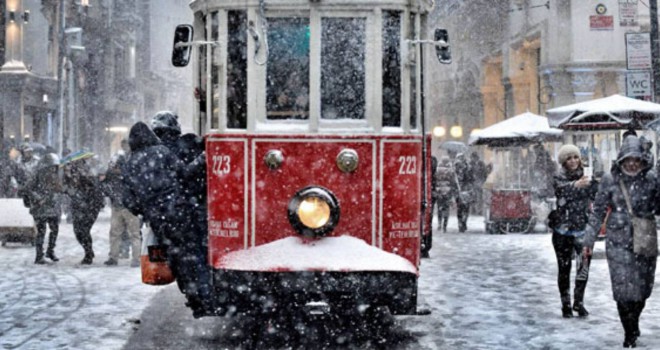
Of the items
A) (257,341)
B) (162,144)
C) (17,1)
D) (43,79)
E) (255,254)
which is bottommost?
(257,341)

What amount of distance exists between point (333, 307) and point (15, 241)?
12392mm

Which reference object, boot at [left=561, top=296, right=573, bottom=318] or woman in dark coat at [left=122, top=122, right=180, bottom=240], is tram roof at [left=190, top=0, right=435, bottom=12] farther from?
boot at [left=561, top=296, right=573, bottom=318]

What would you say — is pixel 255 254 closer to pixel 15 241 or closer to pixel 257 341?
pixel 257 341

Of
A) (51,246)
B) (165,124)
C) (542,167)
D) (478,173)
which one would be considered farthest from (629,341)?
(478,173)

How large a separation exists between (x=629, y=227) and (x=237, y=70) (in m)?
3.58

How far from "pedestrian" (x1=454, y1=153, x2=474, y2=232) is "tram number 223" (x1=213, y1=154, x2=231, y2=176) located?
1550 centimetres

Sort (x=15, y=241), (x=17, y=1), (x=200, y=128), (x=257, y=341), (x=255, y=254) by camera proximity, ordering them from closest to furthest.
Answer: (x=255, y=254), (x=257, y=341), (x=200, y=128), (x=15, y=241), (x=17, y=1)

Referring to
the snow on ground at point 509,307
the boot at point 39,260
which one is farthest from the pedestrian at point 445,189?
the boot at point 39,260

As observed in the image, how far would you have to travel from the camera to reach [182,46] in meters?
9.42

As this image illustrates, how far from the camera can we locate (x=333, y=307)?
8.88 metres

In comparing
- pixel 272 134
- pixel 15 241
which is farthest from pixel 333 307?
pixel 15 241

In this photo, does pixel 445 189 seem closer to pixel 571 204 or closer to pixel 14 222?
pixel 14 222

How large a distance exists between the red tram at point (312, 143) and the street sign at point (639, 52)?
12.2 metres

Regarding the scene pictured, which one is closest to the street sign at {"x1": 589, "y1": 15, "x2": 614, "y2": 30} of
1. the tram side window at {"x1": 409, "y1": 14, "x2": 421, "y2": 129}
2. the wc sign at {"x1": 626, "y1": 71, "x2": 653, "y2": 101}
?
the wc sign at {"x1": 626, "y1": 71, "x2": 653, "y2": 101}
